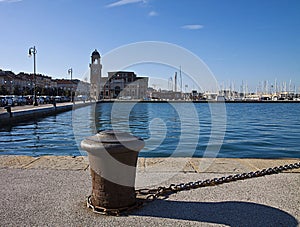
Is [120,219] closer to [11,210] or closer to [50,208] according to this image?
[50,208]

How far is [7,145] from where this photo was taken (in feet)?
48.1

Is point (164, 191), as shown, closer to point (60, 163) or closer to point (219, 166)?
point (219, 166)

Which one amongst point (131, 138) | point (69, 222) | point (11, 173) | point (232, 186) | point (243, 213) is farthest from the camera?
point (11, 173)

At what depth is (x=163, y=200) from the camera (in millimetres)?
4230

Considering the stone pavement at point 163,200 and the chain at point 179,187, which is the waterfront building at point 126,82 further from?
the chain at point 179,187

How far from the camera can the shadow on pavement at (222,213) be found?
3555 mm

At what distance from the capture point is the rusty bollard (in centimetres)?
384

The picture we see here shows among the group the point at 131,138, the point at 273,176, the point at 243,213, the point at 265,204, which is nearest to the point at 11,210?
the point at 131,138

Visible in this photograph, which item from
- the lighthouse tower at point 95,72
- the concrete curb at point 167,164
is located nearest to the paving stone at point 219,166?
the concrete curb at point 167,164

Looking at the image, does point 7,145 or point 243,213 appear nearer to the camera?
point 243,213

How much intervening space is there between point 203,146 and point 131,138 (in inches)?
435

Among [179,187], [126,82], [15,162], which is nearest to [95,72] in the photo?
[126,82]

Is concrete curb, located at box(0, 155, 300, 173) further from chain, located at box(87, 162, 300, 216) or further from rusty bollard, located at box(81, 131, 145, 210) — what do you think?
rusty bollard, located at box(81, 131, 145, 210)

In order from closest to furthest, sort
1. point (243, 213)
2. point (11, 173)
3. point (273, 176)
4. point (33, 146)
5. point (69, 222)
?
point (69, 222)
point (243, 213)
point (273, 176)
point (11, 173)
point (33, 146)
